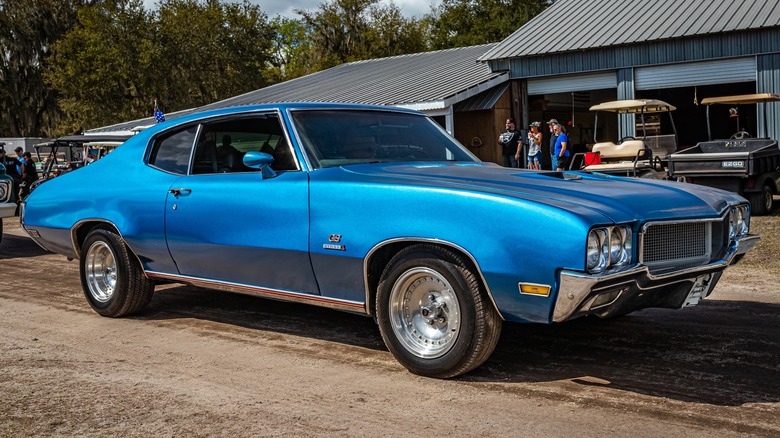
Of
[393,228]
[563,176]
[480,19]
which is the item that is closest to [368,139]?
[393,228]

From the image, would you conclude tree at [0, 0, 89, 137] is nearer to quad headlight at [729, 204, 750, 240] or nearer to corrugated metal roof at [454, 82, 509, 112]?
corrugated metal roof at [454, 82, 509, 112]

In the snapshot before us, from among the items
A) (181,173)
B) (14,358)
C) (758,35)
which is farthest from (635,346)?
(758,35)

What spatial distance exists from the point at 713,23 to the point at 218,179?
16.8 meters

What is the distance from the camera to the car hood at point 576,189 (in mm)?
4184

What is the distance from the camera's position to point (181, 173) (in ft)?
19.4

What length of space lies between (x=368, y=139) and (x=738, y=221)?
246 centimetres

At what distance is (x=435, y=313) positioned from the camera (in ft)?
14.7

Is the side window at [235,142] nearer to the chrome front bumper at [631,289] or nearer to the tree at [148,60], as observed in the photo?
the chrome front bumper at [631,289]

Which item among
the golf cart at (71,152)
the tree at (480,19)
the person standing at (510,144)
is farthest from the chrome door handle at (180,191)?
the tree at (480,19)

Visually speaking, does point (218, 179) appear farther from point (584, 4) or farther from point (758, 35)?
point (584, 4)

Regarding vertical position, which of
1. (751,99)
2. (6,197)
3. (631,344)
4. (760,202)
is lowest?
(631,344)

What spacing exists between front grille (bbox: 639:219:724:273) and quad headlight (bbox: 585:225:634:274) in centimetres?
10

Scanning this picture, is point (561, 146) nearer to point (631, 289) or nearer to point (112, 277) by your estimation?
point (112, 277)

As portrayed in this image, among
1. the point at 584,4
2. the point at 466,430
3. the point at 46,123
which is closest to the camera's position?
the point at 466,430
